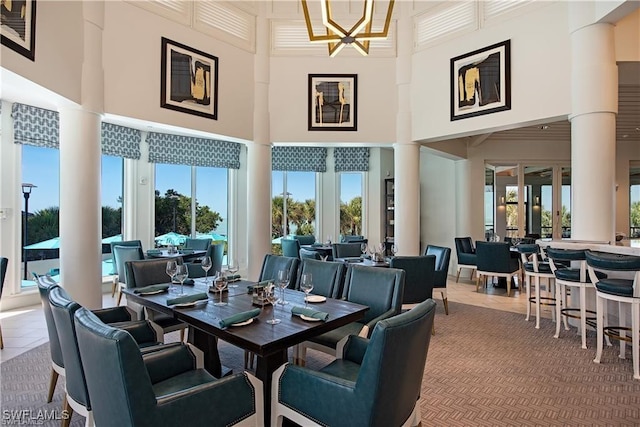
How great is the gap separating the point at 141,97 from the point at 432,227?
712cm

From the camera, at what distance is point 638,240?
896cm

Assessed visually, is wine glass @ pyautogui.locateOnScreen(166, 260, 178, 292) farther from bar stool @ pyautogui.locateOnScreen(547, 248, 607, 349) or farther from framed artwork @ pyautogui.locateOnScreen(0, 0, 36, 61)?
bar stool @ pyautogui.locateOnScreen(547, 248, 607, 349)

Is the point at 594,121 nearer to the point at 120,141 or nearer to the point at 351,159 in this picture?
the point at 351,159

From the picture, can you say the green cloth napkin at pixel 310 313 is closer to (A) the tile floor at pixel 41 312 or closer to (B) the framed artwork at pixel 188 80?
(A) the tile floor at pixel 41 312

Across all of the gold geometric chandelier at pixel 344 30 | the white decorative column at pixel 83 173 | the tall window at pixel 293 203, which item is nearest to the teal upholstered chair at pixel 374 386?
the gold geometric chandelier at pixel 344 30

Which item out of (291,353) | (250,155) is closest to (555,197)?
(250,155)

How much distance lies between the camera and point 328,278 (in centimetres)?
335

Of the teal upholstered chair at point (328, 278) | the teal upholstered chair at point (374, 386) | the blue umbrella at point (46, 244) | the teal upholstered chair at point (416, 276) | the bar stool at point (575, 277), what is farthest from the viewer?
the blue umbrella at point (46, 244)

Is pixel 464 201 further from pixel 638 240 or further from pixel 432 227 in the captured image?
pixel 638 240

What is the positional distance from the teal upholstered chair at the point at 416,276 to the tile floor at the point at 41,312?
43.7 inches

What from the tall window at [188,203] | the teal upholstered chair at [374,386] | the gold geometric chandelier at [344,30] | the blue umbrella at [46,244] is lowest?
the teal upholstered chair at [374,386]

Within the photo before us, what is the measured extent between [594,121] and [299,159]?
603 centimetres

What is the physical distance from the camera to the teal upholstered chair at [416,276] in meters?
4.22

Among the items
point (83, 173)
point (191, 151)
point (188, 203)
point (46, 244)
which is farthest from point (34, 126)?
point (188, 203)
